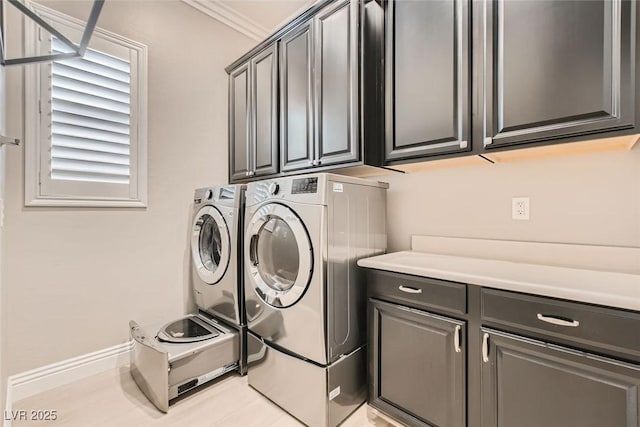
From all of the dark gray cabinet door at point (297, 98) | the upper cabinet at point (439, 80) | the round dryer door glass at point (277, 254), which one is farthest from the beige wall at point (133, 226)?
the round dryer door glass at point (277, 254)

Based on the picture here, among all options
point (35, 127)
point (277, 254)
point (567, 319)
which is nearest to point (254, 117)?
point (277, 254)

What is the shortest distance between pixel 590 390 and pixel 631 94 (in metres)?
1.06

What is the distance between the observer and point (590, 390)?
0.97 metres

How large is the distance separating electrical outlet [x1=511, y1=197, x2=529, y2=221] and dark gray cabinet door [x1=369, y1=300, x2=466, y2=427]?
2.43 ft

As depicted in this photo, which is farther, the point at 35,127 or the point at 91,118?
the point at 91,118

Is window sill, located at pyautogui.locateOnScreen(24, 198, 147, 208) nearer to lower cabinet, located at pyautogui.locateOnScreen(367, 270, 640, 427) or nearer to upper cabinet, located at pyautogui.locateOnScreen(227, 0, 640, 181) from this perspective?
Result: upper cabinet, located at pyautogui.locateOnScreen(227, 0, 640, 181)

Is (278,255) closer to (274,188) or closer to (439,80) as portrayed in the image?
(274,188)

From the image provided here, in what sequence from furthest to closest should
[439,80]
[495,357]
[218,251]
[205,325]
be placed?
[218,251], [205,325], [439,80], [495,357]

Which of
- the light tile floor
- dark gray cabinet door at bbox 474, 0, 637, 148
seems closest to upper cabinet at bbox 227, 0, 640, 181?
dark gray cabinet door at bbox 474, 0, 637, 148

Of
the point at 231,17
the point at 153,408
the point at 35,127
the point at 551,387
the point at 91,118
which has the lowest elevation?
the point at 153,408

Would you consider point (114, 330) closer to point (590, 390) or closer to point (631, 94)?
point (590, 390)

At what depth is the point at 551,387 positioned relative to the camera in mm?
1038

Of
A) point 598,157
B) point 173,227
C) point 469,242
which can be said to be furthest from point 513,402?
point 173,227

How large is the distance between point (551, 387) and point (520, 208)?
2.92ft
